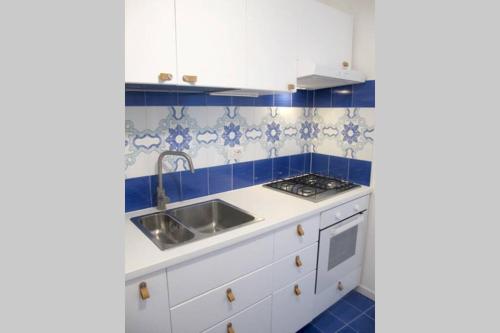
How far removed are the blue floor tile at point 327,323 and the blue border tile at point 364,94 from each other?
4.89 ft

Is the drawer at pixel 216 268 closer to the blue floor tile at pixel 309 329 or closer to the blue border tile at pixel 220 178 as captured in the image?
the blue border tile at pixel 220 178

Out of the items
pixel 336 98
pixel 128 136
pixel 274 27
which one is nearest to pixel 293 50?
pixel 274 27

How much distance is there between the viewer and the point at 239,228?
53.2 inches

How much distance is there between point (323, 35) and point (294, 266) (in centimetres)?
145

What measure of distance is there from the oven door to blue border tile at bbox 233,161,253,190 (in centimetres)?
63

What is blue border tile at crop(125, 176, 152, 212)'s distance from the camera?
1520mm

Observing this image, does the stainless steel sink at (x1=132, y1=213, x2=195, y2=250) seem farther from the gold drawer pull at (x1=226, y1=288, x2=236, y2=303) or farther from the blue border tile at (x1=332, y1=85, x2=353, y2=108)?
the blue border tile at (x1=332, y1=85, x2=353, y2=108)

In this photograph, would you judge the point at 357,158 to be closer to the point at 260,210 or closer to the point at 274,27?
the point at 260,210

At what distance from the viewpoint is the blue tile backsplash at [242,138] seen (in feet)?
5.03

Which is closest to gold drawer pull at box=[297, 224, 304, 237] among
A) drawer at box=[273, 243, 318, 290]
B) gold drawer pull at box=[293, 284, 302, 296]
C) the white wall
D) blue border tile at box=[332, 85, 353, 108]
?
drawer at box=[273, 243, 318, 290]

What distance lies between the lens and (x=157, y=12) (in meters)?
1.14

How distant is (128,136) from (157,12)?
0.63 metres

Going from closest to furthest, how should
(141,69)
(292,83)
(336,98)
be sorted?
(141,69) < (292,83) < (336,98)

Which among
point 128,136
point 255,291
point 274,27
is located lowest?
point 255,291
